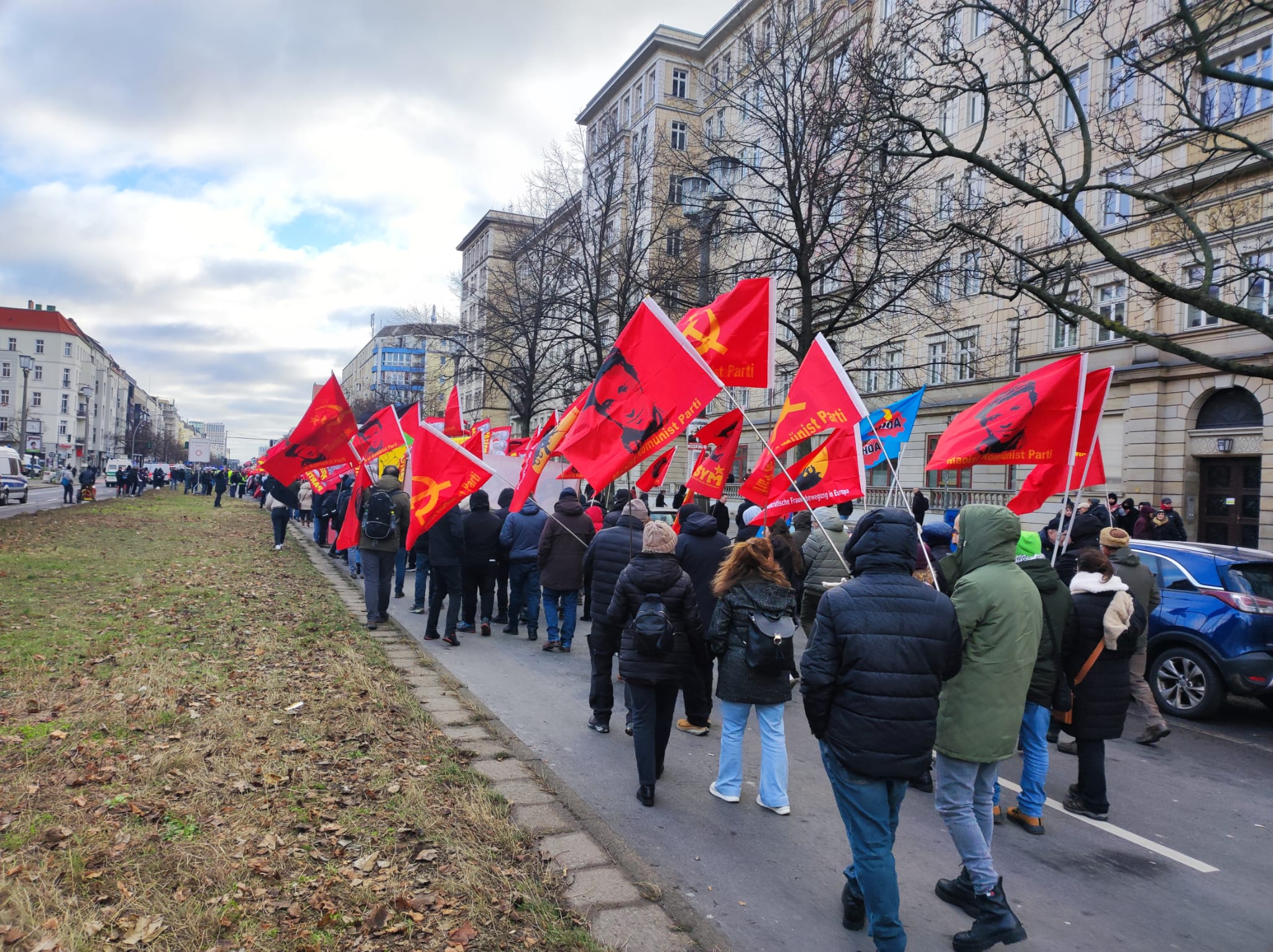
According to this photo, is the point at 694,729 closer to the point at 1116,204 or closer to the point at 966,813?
the point at 966,813

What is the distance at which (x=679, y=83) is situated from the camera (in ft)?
167

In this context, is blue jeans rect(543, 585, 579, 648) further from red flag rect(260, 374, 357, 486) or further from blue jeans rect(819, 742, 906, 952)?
blue jeans rect(819, 742, 906, 952)

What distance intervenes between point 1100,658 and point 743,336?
3.95 metres

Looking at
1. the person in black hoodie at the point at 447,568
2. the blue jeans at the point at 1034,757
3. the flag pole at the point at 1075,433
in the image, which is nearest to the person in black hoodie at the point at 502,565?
the person in black hoodie at the point at 447,568

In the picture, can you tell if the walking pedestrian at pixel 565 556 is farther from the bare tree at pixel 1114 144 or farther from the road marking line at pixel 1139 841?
the bare tree at pixel 1114 144

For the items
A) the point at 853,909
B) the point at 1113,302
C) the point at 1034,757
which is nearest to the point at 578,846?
the point at 853,909

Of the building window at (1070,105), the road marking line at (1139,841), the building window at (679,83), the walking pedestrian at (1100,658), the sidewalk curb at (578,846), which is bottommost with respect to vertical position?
the road marking line at (1139,841)

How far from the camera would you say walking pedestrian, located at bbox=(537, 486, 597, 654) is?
9.81 metres

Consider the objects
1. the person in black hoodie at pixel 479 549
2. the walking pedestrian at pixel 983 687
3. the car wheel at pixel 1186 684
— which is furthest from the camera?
the person in black hoodie at pixel 479 549

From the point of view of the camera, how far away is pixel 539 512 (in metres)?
11.0

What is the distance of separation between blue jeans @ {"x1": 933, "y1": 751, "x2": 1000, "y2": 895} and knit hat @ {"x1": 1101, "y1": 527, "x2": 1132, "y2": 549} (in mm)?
3632

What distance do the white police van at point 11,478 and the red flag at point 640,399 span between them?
3616cm

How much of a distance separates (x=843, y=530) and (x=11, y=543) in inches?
693

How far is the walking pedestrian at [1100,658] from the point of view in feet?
17.3
